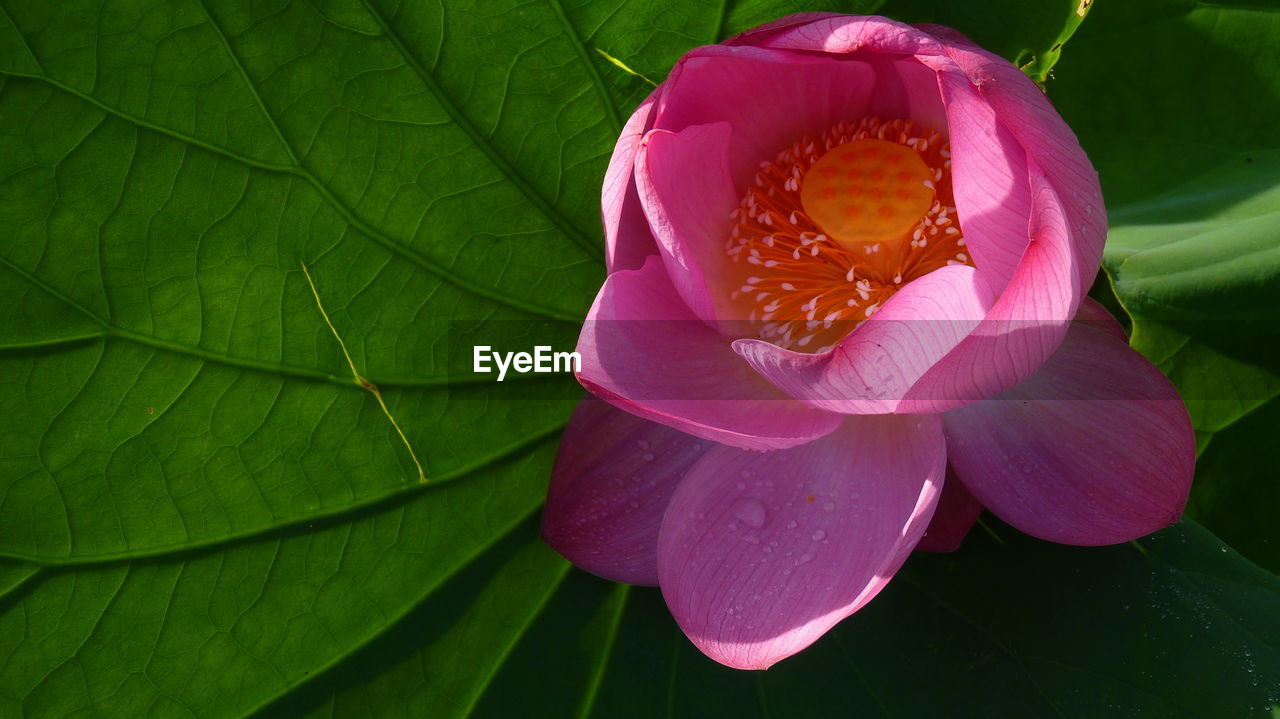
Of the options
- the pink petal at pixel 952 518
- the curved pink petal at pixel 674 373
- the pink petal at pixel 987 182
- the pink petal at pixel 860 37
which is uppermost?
the pink petal at pixel 860 37

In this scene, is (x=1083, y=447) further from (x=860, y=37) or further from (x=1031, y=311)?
(x=860, y=37)

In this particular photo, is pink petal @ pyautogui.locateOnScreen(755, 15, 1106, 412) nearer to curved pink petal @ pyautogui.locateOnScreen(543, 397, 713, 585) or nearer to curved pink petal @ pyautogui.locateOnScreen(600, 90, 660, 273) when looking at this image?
curved pink petal @ pyautogui.locateOnScreen(600, 90, 660, 273)

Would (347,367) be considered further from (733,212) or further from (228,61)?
(733,212)

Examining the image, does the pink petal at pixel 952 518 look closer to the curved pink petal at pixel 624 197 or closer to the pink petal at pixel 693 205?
the pink petal at pixel 693 205

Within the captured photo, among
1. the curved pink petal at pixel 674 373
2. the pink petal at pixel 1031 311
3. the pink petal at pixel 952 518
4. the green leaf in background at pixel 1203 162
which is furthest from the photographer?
the green leaf in background at pixel 1203 162

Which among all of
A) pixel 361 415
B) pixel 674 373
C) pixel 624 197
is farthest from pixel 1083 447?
pixel 361 415

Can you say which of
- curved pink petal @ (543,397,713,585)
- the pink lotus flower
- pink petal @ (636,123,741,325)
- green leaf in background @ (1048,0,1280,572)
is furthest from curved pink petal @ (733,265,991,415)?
green leaf in background @ (1048,0,1280,572)

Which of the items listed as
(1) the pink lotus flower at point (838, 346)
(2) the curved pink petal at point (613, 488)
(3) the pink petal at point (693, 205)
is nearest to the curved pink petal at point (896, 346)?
(1) the pink lotus flower at point (838, 346)

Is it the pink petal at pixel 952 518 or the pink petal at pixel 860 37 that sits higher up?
the pink petal at pixel 860 37
